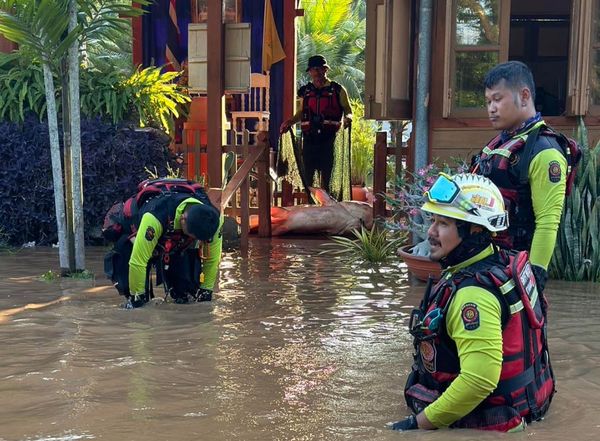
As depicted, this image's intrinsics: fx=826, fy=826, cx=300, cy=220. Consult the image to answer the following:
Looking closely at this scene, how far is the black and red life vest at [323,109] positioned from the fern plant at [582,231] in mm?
4466

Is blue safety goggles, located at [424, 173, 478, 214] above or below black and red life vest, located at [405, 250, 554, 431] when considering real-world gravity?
above

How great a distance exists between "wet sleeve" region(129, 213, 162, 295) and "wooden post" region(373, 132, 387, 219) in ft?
15.1

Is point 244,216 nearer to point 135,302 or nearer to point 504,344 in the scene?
point 135,302

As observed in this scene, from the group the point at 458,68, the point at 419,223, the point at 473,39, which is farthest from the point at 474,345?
the point at 473,39

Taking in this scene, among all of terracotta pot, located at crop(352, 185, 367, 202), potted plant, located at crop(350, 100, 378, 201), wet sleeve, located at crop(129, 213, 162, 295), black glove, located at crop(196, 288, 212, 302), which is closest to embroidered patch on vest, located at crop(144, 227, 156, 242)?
wet sleeve, located at crop(129, 213, 162, 295)

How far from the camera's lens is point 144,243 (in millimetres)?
5555

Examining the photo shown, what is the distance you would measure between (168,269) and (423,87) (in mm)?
3562

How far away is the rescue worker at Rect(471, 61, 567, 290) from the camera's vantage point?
3604mm

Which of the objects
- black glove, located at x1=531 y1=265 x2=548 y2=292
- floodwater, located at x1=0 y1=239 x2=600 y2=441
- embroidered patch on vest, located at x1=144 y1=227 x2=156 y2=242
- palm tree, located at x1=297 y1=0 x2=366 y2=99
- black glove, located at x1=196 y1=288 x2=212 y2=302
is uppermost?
palm tree, located at x1=297 y1=0 x2=366 y2=99

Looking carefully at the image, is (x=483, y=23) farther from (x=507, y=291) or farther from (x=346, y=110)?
(x=507, y=291)

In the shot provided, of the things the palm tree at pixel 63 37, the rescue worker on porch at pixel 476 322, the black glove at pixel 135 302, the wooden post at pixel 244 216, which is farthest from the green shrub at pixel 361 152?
the rescue worker on porch at pixel 476 322

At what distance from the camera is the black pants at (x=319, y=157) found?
11172 millimetres

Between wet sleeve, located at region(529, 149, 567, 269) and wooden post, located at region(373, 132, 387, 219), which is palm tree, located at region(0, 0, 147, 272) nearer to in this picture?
wooden post, located at region(373, 132, 387, 219)

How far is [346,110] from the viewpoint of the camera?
1105 cm
